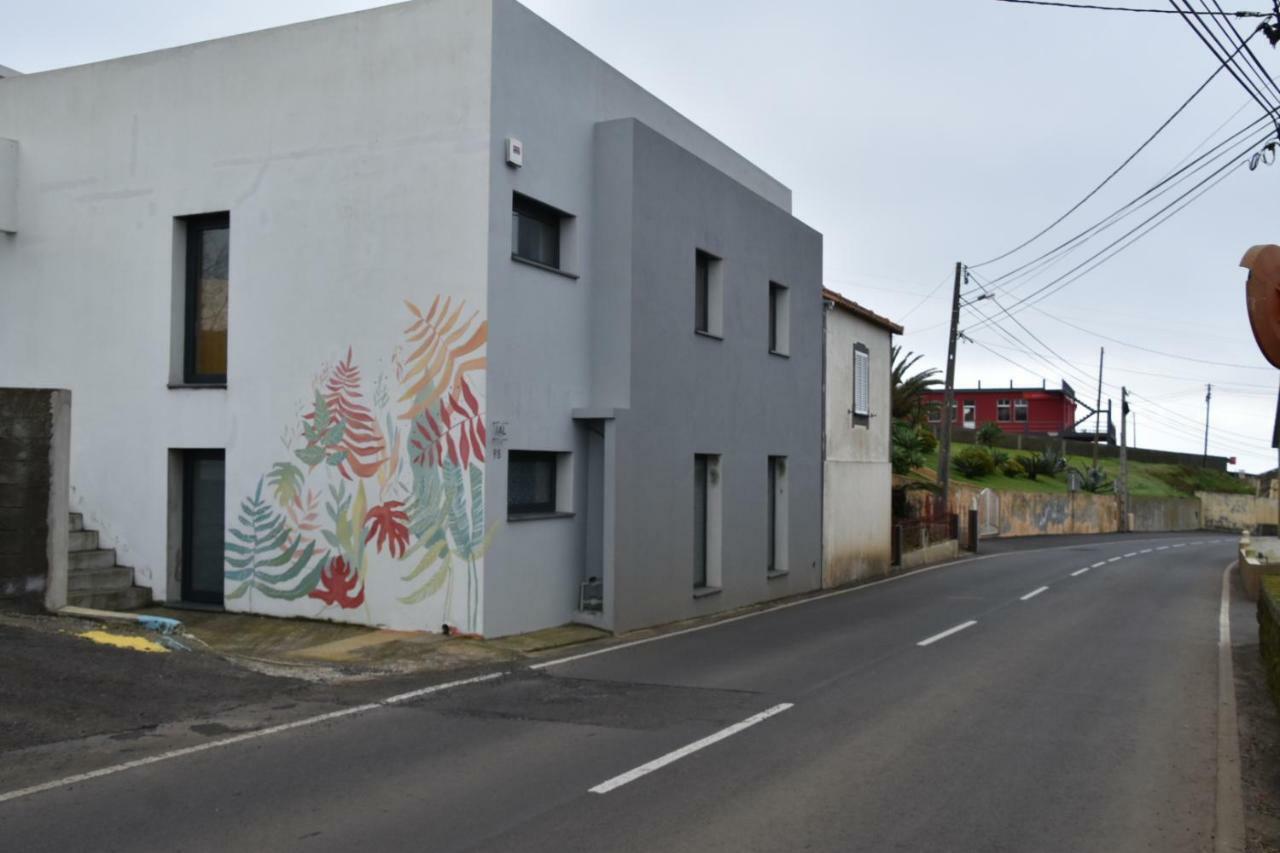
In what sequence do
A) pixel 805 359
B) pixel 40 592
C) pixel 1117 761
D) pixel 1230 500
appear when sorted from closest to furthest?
pixel 1117 761 → pixel 40 592 → pixel 805 359 → pixel 1230 500

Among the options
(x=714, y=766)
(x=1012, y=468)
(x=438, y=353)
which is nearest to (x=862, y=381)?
(x=438, y=353)

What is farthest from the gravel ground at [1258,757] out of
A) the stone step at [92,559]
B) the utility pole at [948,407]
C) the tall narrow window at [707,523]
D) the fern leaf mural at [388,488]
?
the utility pole at [948,407]

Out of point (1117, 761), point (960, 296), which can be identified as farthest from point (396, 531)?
point (960, 296)

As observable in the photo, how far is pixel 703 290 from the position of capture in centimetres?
1872

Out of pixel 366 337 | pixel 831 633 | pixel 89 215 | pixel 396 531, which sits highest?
pixel 89 215

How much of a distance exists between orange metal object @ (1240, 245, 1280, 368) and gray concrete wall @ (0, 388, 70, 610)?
11761 millimetres

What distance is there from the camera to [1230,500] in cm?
7150

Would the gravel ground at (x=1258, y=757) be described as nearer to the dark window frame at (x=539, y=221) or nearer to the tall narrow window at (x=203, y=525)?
the dark window frame at (x=539, y=221)

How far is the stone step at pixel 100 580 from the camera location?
13898 mm

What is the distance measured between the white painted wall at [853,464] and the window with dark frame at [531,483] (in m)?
10.0

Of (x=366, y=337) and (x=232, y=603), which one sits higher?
(x=366, y=337)

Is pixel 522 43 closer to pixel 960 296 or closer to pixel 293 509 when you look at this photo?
pixel 293 509

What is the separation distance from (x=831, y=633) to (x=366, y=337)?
288 inches

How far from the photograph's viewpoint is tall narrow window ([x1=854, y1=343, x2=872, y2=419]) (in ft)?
85.8
